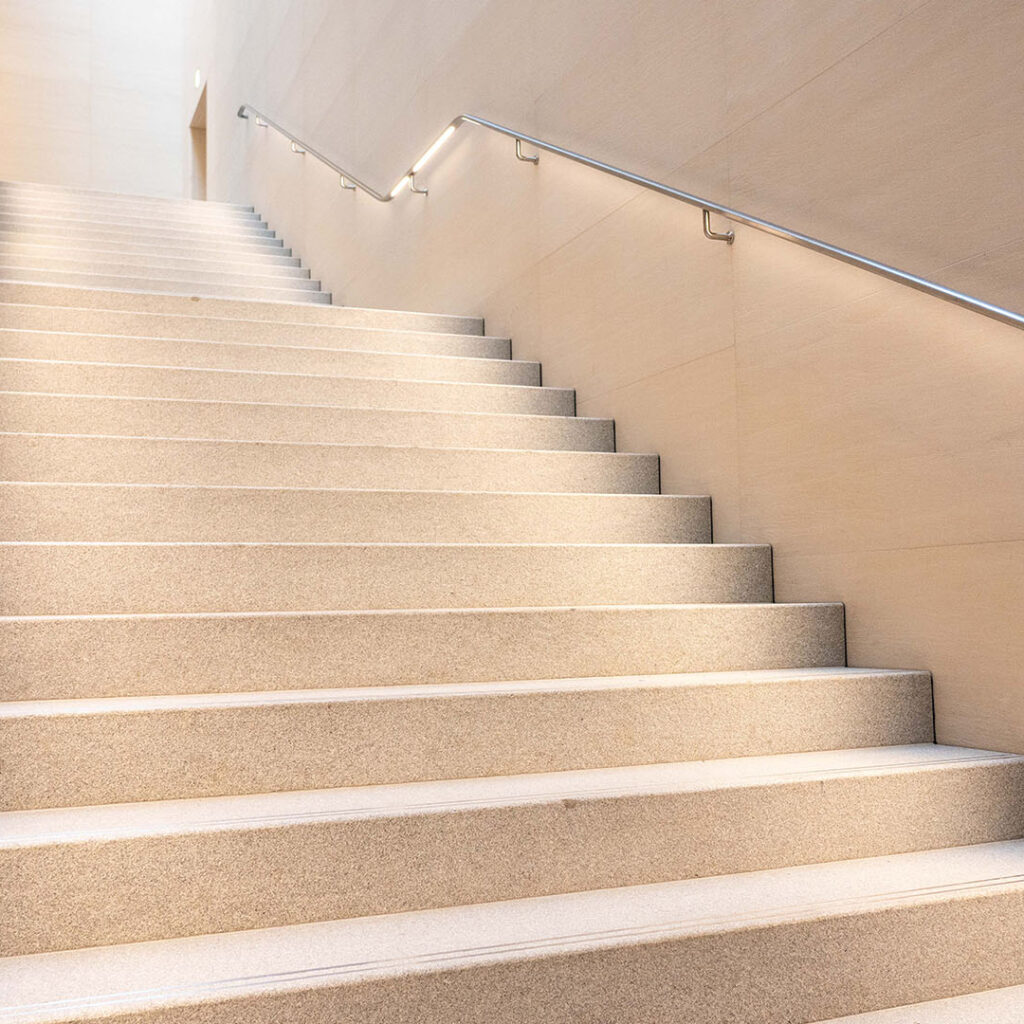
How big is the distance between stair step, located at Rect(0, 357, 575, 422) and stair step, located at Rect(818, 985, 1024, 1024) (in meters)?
2.33

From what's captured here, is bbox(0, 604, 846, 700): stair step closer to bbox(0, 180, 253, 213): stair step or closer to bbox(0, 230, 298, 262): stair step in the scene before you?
bbox(0, 230, 298, 262): stair step

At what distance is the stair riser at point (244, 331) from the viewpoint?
12.0 ft

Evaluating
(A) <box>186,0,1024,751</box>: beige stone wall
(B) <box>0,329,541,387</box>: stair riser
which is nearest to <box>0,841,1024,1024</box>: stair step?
(A) <box>186,0,1024,751</box>: beige stone wall

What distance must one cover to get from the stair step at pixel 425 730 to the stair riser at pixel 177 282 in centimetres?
324

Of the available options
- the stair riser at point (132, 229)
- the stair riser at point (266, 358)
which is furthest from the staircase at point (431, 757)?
the stair riser at point (132, 229)

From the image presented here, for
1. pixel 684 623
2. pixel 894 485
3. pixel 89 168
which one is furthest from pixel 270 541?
pixel 89 168

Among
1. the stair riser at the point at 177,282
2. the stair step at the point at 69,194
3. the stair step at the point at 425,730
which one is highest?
the stair step at the point at 69,194

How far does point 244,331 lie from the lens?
3.83 meters

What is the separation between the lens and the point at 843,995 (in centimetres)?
160

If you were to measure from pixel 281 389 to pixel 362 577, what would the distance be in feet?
3.80

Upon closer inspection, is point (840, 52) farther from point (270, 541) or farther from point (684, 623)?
point (270, 541)

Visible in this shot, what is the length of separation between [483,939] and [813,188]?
6.49ft

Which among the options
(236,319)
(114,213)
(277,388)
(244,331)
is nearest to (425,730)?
(277,388)

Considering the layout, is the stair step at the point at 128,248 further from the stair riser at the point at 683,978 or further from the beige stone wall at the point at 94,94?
the beige stone wall at the point at 94,94
